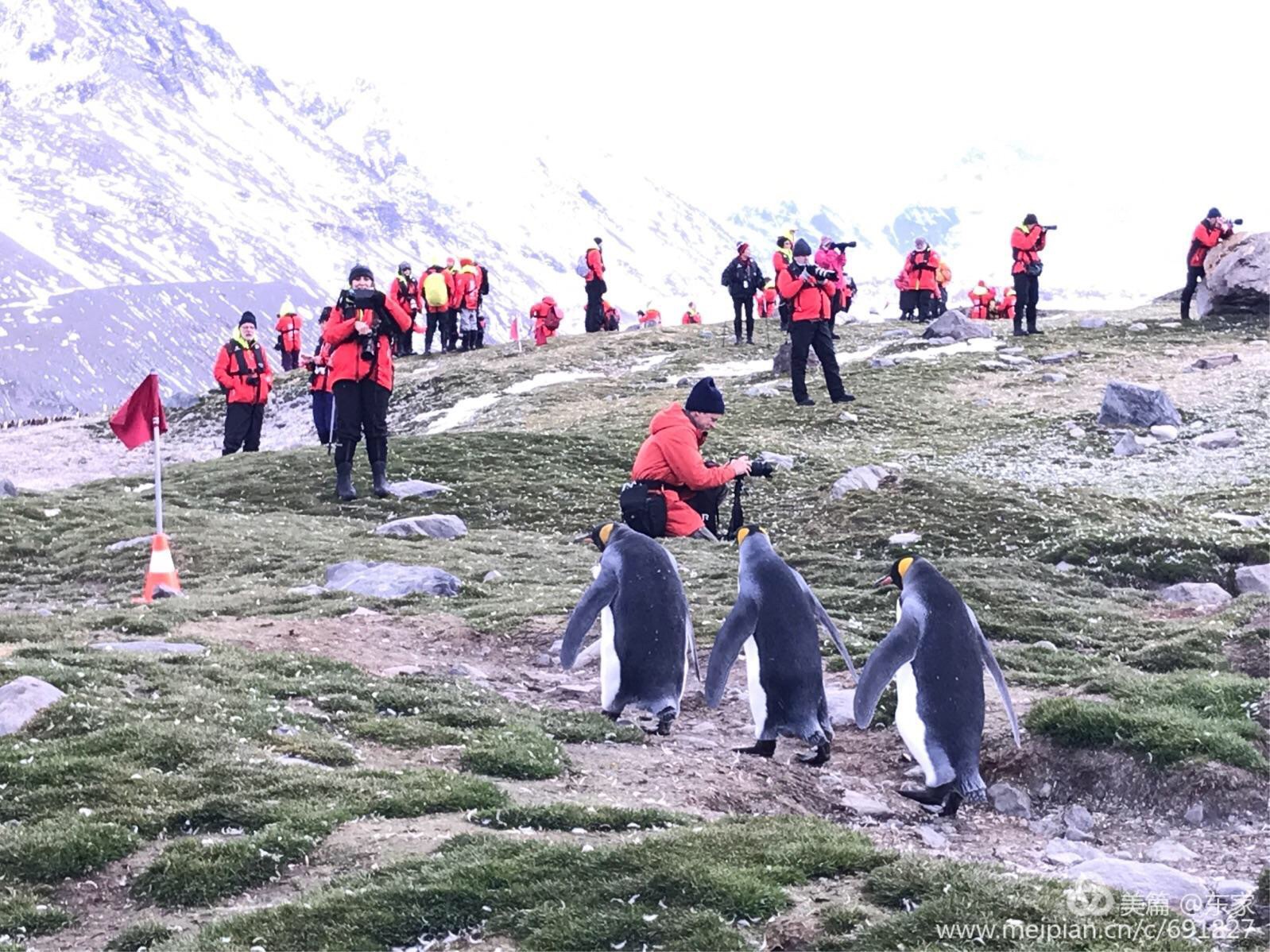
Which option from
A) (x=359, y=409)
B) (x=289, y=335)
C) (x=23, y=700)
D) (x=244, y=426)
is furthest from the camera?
(x=289, y=335)

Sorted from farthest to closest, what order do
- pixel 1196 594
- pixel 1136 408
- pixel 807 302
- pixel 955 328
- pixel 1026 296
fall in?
pixel 955 328 → pixel 1026 296 → pixel 807 302 → pixel 1136 408 → pixel 1196 594

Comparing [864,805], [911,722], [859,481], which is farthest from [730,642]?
[859,481]

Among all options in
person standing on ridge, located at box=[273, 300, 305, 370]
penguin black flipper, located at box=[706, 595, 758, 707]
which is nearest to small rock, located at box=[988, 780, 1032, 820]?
penguin black flipper, located at box=[706, 595, 758, 707]

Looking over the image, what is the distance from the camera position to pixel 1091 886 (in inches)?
230

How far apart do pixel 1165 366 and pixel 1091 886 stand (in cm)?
2628

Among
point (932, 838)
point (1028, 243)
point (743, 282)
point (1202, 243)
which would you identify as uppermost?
point (1028, 243)

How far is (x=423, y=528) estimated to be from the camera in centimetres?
1858

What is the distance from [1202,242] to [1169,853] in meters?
30.4

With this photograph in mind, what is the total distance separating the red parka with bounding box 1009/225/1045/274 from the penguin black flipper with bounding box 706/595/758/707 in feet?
80.8

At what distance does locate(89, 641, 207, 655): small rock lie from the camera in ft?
36.0

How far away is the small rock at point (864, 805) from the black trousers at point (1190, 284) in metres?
30.3

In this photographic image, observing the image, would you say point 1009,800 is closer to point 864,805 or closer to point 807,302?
point 864,805

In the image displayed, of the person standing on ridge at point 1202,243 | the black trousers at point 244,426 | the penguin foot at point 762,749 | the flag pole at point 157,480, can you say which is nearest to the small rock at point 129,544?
the flag pole at point 157,480

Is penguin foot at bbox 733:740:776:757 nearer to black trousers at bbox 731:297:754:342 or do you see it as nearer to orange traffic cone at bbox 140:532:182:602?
orange traffic cone at bbox 140:532:182:602
